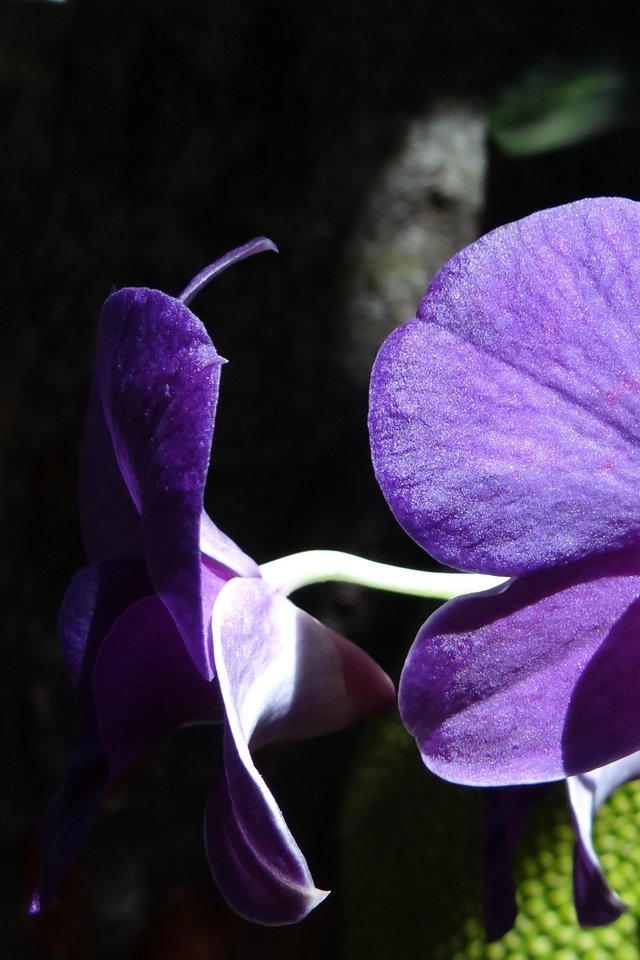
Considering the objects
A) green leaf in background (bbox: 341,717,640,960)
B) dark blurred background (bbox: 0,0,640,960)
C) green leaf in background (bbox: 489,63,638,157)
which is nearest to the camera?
green leaf in background (bbox: 341,717,640,960)

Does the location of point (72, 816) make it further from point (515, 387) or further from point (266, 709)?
point (515, 387)

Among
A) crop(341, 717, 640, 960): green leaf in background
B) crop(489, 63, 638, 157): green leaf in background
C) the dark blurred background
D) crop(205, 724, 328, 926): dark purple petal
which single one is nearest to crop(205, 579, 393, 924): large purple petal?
crop(205, 724, 328, 926): dark purple petal

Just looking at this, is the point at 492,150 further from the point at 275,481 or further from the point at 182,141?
the point at 275,481

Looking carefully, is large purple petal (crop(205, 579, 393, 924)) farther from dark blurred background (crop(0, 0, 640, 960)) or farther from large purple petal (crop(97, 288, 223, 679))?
dark blurred background (crop(0, 0, 640, 960))

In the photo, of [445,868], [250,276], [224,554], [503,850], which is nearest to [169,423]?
[224,554]

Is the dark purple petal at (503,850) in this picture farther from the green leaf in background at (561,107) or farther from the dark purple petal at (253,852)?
the green leaf in background at (561,107)

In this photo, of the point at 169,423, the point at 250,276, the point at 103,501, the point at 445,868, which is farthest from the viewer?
the point at 250,276
